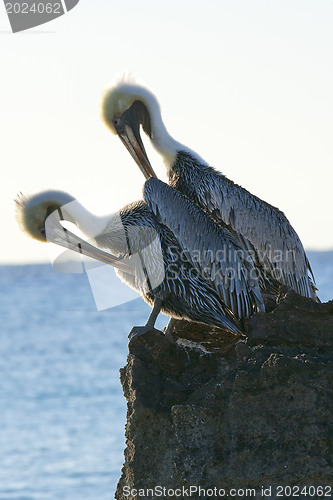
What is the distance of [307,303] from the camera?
5.02 m

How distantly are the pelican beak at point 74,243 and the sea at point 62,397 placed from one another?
1.88 metres

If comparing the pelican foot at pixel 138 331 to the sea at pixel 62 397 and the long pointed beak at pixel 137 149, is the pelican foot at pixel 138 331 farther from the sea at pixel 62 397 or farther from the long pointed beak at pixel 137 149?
the sea at pixel 62 397

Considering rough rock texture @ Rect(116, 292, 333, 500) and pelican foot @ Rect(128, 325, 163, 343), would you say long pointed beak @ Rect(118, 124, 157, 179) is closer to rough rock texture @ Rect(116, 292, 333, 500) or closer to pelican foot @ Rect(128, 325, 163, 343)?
pelican foot @ Rect(128, 325, 163, 343)

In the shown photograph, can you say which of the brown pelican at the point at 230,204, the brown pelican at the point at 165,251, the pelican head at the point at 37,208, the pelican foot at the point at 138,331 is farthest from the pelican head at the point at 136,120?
the pelican foot at the point at 138,331

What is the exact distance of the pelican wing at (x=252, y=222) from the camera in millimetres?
6508

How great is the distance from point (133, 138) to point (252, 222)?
1.24m

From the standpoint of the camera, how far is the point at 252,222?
656cm

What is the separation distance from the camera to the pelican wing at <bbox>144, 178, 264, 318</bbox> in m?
5.90

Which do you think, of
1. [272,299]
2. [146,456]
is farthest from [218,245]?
[146,456]

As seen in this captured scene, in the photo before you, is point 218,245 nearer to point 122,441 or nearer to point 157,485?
point 157,485
